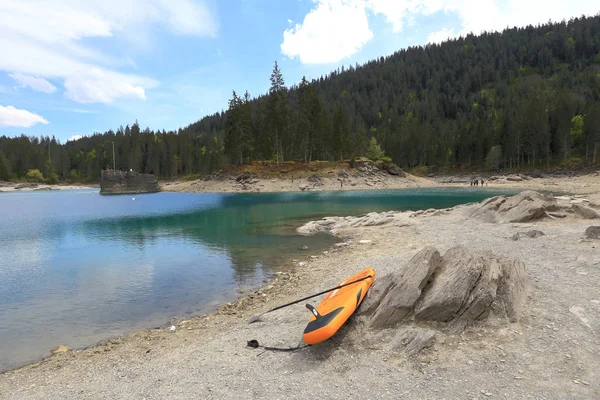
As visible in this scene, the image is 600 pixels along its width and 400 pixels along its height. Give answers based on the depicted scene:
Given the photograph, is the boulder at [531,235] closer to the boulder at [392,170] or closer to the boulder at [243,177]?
the boulder at [243,177]

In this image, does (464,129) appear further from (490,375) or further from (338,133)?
(490,375)

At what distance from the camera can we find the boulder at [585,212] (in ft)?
71.0

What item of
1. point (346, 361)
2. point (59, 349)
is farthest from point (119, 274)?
point (346, 361)

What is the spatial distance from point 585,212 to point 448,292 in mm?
20570

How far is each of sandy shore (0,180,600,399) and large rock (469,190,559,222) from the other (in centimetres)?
1142

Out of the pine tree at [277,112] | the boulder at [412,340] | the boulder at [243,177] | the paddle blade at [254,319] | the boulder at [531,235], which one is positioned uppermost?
the pine tree at [277,112]

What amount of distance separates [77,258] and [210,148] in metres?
178

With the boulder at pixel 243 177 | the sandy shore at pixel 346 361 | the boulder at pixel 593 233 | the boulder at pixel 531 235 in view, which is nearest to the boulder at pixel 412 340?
the sandy shore at pixel 346 361

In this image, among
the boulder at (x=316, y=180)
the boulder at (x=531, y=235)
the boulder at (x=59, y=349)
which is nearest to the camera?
the boulder at (x=59, y=349)

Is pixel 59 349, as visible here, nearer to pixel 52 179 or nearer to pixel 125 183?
pixel 125 183

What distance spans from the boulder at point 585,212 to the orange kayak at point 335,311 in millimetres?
19983

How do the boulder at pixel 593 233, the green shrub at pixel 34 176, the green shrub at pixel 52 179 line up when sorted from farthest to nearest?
the green shrub at pixel 52 179 → the green shrub at pixel 34 176 → the boulder at pixel 593 233

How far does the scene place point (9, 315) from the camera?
1366 centimetres

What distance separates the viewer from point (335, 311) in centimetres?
878
